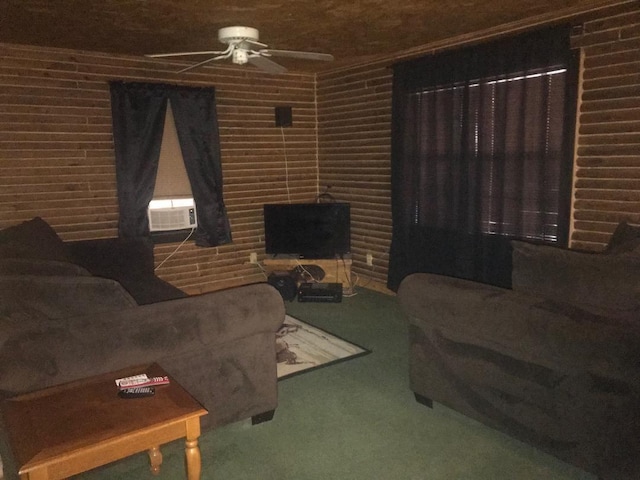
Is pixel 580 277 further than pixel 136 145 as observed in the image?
No

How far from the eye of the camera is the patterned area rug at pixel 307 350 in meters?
3.41

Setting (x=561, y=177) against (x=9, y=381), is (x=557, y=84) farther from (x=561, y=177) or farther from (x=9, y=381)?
(x=9, y=381)

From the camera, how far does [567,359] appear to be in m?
2.07

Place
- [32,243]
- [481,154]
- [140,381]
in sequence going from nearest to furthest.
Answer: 1. [140,381]
2. [32,243]
3. [481,154]

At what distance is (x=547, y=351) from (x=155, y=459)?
5.91 feet

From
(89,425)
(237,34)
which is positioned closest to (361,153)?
(237,34)

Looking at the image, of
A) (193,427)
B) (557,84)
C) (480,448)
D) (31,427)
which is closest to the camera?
(31,427)

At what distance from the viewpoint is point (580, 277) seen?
242cm

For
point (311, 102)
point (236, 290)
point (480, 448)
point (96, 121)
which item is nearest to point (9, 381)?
point (236, 290)

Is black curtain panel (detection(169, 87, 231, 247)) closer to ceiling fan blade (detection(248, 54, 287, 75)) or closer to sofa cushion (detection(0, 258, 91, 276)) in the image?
ceiling fan blade (detection(248, 54, 287, 75))

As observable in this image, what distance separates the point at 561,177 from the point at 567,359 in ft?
6.12

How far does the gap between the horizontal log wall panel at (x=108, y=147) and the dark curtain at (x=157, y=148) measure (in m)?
0.11

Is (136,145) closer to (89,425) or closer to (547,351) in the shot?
(89,425)

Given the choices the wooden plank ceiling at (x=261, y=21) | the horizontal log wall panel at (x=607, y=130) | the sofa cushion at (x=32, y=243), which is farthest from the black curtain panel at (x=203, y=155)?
the horizontal log wall panel at (x=607, y=130)
